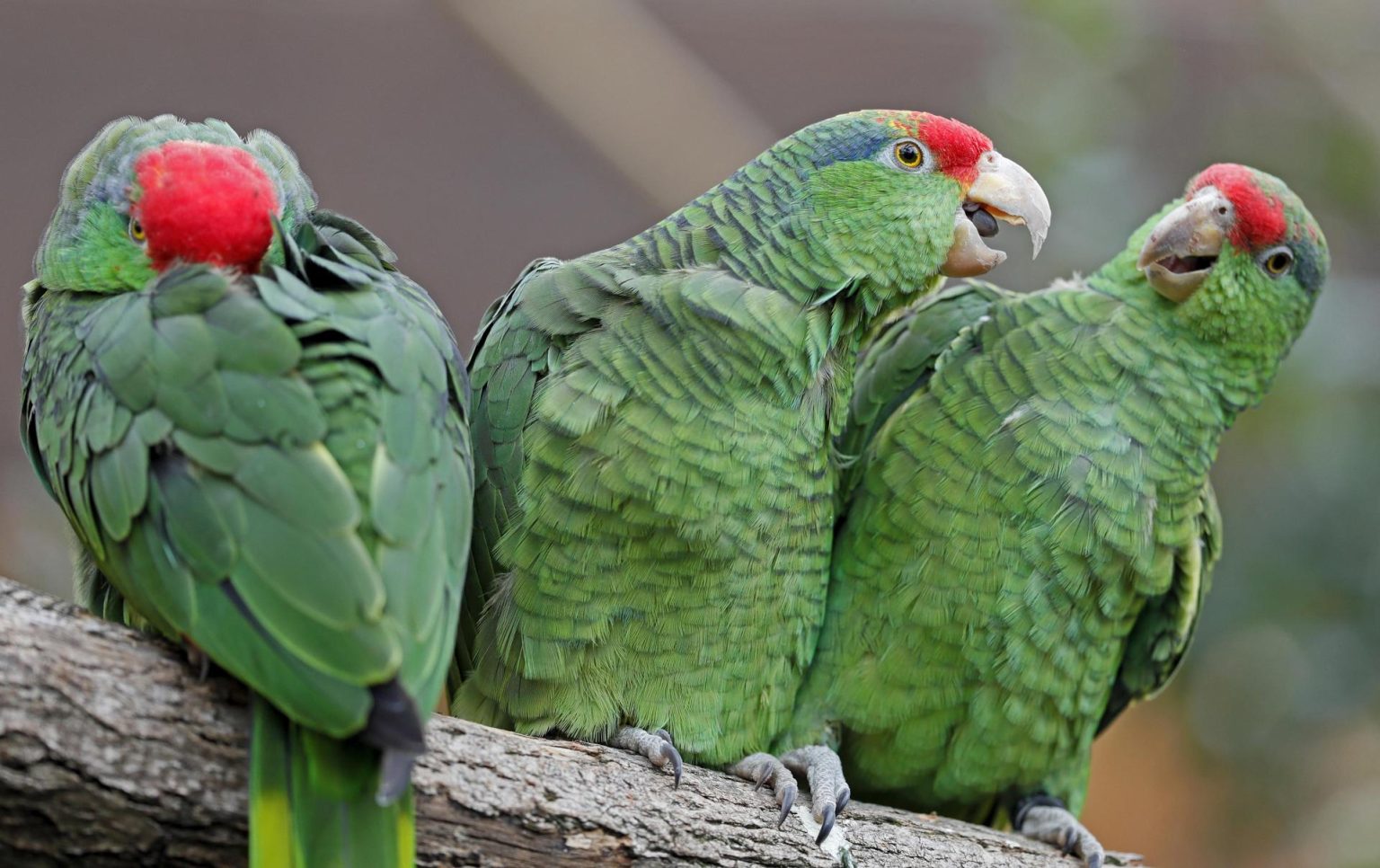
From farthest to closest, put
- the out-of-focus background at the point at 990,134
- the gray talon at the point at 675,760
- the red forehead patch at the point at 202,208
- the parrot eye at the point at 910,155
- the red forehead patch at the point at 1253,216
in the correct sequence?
the out-of-focus background at the point at 990,134, the red forehead patch at the point at 1253,216, the parrot eye at the point at 910,155, the gray talon at the point at 675,760, the red forehead patch at the point at 202,208

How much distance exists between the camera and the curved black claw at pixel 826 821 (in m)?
1.96

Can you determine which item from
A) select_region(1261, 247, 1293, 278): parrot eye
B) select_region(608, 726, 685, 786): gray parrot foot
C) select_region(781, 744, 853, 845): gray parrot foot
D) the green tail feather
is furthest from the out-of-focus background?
the green tail feather

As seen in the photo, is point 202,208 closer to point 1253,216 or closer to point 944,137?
point 944,137

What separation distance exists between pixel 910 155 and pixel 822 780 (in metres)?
1.10

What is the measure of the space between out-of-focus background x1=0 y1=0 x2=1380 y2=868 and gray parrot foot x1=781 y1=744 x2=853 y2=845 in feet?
6.44

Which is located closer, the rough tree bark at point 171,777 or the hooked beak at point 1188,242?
the rough tree bark at point 171,777

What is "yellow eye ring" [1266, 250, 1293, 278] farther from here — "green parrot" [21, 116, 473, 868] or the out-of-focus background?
"green parrot" [21, 116, 473, 868]

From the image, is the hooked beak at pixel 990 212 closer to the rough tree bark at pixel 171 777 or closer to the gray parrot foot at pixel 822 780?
the gray parrot foot at pixel 822 780

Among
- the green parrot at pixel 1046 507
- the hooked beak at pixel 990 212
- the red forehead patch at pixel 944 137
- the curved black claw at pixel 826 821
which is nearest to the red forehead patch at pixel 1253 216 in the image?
the green parrot at pixel 1046 507

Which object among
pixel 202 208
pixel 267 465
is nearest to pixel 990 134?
pixel 202 208

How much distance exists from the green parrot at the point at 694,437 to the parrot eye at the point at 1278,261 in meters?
0.53

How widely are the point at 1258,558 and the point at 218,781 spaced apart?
10.1ft

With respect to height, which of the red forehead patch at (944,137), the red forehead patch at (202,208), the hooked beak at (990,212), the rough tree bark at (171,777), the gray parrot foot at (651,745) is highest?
the red forehead patch at (944,137)

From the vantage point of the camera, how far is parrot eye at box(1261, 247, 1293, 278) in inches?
91.4
